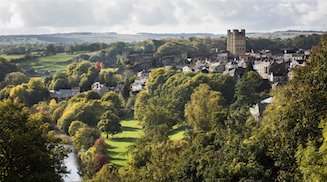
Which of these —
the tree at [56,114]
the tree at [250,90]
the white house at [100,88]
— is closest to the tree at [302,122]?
the tree at [250,90]

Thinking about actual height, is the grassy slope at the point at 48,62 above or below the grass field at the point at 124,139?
above

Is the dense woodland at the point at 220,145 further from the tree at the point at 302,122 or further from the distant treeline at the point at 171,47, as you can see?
the distant treeline at the point at 171,47

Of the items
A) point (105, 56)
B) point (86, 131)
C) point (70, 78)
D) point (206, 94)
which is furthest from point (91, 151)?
point (105, 56)

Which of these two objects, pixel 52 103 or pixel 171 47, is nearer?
pixel 52 103

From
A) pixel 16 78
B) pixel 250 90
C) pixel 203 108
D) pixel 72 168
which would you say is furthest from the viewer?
pixel 16 78

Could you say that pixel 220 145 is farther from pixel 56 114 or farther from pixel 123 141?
pixel 56 114

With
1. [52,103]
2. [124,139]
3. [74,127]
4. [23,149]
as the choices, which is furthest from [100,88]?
[23,149]
